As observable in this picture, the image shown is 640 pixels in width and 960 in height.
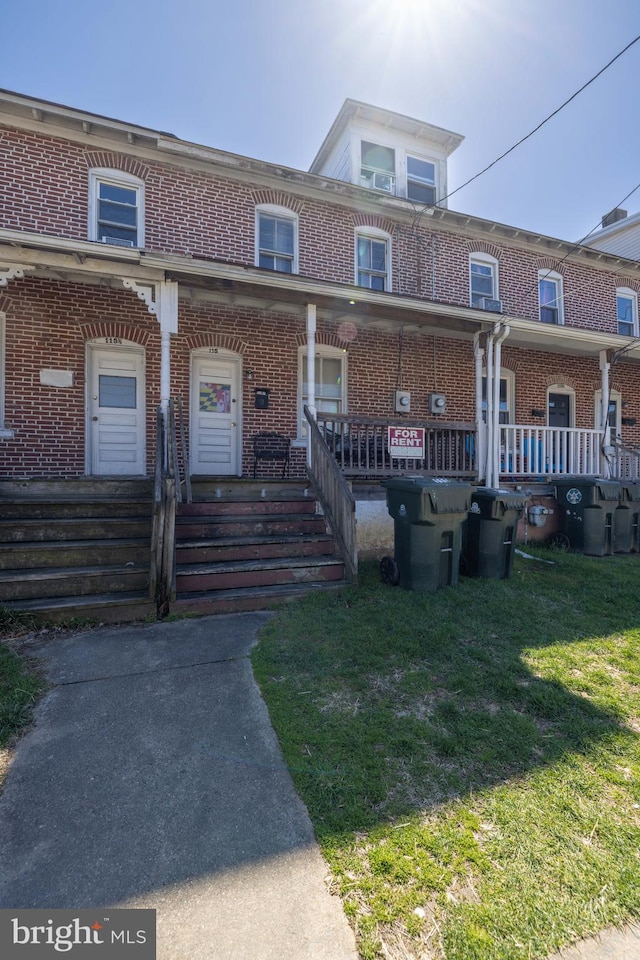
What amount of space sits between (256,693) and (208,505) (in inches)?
122

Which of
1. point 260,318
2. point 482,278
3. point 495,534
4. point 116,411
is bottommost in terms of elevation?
point 495,534

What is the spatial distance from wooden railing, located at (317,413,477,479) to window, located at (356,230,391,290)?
10.9 ft

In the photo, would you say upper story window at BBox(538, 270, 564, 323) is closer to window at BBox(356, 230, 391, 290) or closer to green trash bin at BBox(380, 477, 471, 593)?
window at BBox(356, 230, 391, 290)

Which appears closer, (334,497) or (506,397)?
(334,497)

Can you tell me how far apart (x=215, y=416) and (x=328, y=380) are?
7.81ft

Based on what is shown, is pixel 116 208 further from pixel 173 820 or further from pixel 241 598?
pixel 173 820

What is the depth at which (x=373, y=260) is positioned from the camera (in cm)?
978

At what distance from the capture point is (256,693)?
3229 mm

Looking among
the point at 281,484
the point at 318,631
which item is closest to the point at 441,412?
the point at 281,484

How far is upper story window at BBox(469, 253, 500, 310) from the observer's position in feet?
34.8

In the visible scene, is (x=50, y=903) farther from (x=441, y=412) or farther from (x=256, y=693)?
(x=441, y=412)

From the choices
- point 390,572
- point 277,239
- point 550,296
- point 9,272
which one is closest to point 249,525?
point 390,572

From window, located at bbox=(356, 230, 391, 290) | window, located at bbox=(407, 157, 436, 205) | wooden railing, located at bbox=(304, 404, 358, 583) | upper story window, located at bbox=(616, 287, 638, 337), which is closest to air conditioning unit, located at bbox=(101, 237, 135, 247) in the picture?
window, located at bbox=(356, 230, 391, 290)
